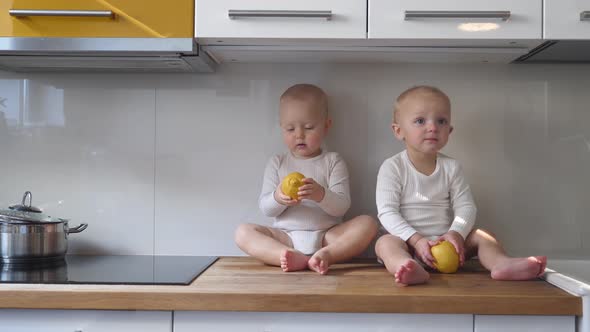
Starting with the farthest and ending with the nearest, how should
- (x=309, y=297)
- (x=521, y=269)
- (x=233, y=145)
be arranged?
(x=233, y=145)
(x=521, y=269)
(x=309, y=297)

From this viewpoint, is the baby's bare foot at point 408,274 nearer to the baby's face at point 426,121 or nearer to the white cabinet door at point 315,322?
the white cabinet door at point 315,322

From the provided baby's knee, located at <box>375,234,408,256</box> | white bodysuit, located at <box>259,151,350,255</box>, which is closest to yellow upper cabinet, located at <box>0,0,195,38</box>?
white bodysuit, located at <box>259,151,350,255</box>

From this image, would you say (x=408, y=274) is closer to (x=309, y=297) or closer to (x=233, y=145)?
(x=309, y=297)

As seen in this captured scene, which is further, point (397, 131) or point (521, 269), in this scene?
point (397, 131)

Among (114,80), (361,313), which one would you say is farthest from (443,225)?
(114,80)

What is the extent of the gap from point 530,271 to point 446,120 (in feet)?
1.30

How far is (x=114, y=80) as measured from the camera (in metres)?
1.62

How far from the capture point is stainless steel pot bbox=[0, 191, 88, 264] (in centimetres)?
136

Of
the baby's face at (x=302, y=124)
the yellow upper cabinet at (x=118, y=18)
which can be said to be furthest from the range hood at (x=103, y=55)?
the baby's face at (x=302, y=124)

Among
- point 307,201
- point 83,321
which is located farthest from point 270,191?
point 83,321

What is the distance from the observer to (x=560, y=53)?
144 centimetres

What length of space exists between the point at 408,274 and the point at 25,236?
0.84 metres

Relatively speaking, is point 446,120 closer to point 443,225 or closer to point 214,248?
point 443,225

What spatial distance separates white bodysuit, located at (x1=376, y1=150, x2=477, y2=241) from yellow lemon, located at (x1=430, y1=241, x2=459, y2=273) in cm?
12
